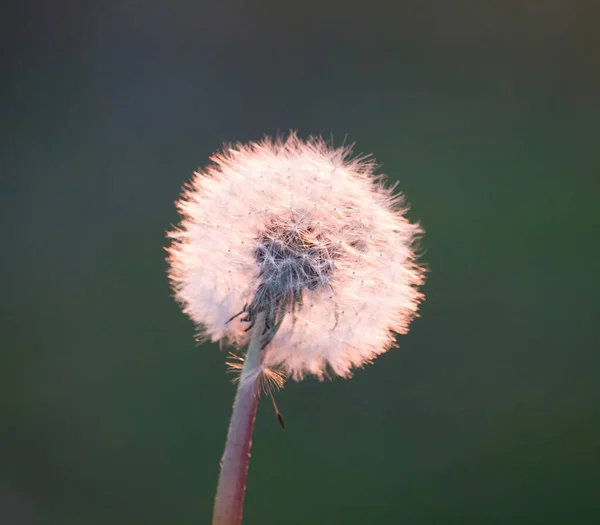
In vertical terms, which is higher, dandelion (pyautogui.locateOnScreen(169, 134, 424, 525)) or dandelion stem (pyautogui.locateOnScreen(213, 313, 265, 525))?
dandelion (pyautogui.locateOnScreen(169, 134, 424, 525))

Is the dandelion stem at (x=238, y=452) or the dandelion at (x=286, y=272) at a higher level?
the dandelion at (x=286, y=272)

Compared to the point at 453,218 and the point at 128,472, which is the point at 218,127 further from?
the point at 128,472

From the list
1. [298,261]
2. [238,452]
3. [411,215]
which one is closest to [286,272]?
[298,261]

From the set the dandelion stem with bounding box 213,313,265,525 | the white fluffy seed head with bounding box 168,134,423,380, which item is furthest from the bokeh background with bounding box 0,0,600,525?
the dandelion stem with bounding box 213,313,265,525

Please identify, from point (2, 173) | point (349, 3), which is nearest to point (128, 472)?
point (2, 173)

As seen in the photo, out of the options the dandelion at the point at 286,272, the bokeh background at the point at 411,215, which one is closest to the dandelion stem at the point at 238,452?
the dandelion at the point at 286,272

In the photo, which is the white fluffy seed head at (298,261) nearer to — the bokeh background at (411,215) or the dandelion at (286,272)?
the dandelion at (286,272)

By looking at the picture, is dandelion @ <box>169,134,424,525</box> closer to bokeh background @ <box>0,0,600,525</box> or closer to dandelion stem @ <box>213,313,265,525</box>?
dandelion stem @ <box>213,313,265,525</box>

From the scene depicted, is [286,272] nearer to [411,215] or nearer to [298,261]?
[298,261]
